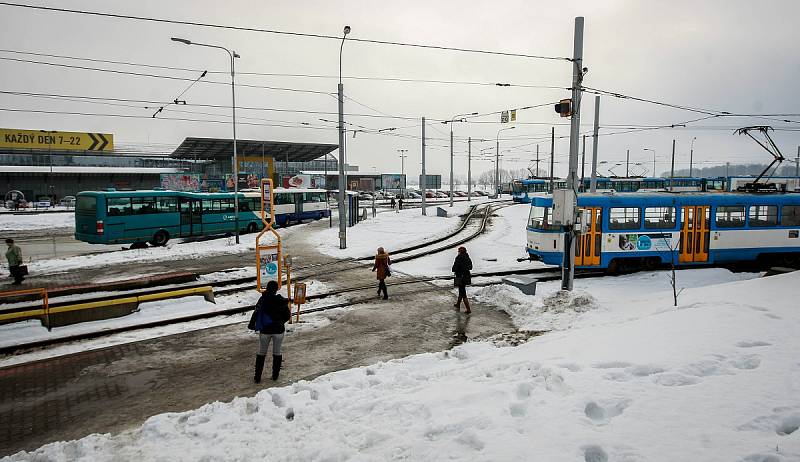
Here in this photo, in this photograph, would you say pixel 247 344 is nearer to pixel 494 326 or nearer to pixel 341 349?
pixel 341 349

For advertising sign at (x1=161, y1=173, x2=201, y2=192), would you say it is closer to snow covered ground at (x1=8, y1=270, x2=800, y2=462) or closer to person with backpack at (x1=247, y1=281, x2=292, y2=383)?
person with backpack at (x1=247, y1=281, x2=292, y2=383)

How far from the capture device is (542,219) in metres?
16.7

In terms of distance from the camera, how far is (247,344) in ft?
32.4

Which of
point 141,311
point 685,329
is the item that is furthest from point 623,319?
point 141,311

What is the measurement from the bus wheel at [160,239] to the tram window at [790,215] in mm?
28205

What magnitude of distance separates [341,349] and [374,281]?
6.94m

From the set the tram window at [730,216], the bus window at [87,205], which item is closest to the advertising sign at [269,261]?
the bus window at [87,205]

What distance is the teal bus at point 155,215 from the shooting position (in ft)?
75.5

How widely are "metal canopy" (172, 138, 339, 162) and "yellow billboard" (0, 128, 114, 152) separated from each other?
1404cm

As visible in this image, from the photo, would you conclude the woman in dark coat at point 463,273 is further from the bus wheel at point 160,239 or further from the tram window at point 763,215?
the bus wheel at point 160,239

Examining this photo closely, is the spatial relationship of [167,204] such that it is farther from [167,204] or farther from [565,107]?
[565,107]

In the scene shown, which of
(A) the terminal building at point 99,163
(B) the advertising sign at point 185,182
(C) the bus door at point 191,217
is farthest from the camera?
(A) the terminal building at point 99,163

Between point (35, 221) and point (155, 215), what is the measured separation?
70.3 ft

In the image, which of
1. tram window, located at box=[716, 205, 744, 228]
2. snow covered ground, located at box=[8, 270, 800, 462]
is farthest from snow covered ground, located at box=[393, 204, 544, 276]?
snow covered ground, located at box=[8, 270, 800, 462]
